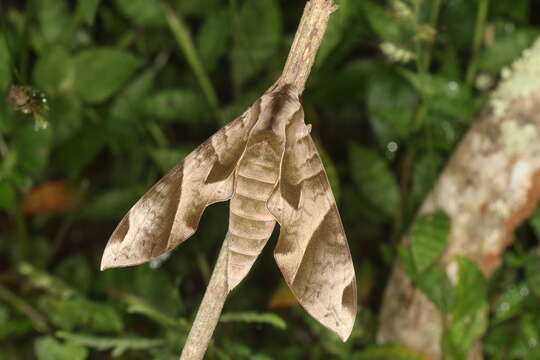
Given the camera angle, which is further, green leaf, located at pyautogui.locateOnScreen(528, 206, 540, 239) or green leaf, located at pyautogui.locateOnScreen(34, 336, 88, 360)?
green leaf, located at pyautogui.locateOnScreen(528, 206, 540, 239)

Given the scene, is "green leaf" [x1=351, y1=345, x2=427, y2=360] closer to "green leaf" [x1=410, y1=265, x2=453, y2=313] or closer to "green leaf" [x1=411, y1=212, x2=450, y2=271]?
"green leaf" [x1=410, y1=265, x2=453, y2=313]

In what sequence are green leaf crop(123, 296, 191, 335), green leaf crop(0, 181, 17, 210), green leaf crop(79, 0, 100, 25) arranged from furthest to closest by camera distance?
green leaf crop(0, 181, 17, 210)
green leaf crop(123, 296, 191, 335)
green leaf crop(79, 0, 100, 25)

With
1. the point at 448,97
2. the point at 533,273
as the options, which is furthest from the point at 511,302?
the point at 448,97

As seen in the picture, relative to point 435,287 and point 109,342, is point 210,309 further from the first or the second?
point 435,287

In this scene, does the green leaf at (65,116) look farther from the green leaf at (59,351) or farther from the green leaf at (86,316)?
the green leaf at (59,351)

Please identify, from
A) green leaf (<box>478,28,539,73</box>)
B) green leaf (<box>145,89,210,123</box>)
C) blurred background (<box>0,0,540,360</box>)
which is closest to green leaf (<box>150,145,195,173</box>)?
blurred background (<box>0,0,540,360</box>)
